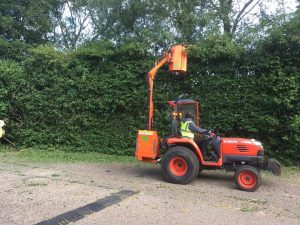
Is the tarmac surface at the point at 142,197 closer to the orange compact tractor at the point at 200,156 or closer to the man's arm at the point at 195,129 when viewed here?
the orange compact tractor at the point at 200,156

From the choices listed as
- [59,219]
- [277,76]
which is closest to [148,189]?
[59,219]

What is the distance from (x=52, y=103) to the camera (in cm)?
1118

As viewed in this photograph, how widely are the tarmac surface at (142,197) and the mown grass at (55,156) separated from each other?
1.20 meters

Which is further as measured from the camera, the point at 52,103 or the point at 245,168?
the point at 52,103

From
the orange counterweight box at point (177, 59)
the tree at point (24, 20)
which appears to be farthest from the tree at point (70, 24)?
the orange counterweight box at point (177, 59)

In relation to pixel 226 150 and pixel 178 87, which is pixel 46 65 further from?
pixel 226 150

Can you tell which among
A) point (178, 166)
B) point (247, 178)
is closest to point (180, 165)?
point (178, 166)

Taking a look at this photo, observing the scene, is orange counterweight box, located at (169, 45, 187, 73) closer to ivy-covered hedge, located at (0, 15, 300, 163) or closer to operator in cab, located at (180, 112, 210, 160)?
ivy-covered hedge, located at (0, 15, 300, 163)

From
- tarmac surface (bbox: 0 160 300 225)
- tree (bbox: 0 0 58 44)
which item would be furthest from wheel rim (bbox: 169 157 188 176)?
tree (bbox: 0 0 58 44)

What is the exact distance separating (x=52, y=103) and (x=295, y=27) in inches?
294

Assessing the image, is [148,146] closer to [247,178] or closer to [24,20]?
[247,178]

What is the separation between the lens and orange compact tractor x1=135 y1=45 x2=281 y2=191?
6.72 m

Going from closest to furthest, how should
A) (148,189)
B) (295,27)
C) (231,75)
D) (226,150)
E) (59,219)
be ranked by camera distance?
(59,219) < (148,189) < (226,150) < (295,27) < (231,75)

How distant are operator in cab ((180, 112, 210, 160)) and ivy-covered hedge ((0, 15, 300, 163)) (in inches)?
92.5
